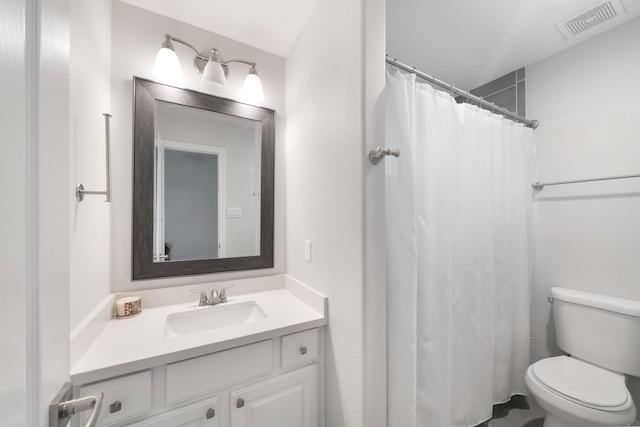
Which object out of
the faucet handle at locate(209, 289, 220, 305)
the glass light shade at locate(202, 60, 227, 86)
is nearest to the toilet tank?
the faucet handle at locate(209, 289, 220, 305)

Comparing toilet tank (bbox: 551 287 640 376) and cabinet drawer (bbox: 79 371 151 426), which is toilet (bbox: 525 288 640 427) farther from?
cabinet drawer (bbox: 79 371 151 426)

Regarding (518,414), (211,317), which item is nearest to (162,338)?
(211,317)

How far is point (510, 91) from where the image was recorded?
2.02 m

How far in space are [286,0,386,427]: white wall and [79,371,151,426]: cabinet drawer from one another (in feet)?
2.47

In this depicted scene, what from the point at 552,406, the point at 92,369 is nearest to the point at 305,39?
the point at 92,369

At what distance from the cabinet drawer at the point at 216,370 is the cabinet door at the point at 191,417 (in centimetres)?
5

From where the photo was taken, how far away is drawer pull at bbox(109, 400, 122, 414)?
81cm

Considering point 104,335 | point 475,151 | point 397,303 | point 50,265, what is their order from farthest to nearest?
point 475,151 < point 397,303 < point 104,335 < point 50,265

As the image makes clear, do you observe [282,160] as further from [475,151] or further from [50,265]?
[50,265]

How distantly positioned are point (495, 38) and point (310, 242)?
183cm

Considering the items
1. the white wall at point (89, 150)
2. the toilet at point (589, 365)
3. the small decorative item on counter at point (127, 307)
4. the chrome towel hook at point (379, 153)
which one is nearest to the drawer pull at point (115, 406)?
the white wall at point (89, 150)

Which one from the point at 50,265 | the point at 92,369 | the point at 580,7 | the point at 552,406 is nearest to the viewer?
the point at 50,265

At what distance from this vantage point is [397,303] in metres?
1.11

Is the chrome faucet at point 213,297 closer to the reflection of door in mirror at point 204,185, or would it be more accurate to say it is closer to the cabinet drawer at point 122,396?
the reflection of door in mirror at point 204,185
